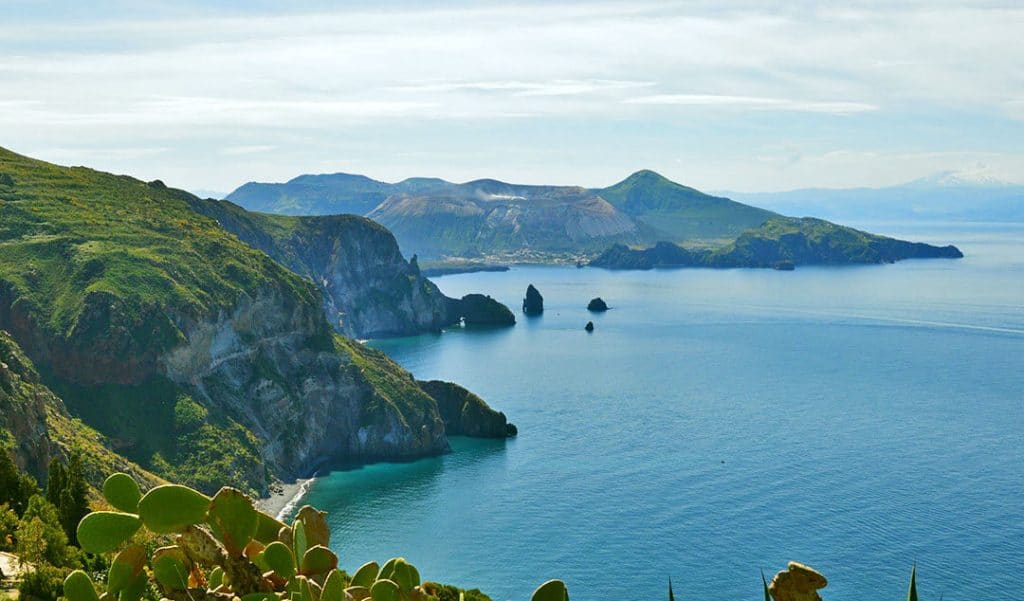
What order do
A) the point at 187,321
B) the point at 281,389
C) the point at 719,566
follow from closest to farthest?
the point at 719,566
the point at 187,321
the point at 281,389

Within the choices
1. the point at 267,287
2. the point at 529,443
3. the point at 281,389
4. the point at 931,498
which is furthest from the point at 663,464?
the point at 267,287

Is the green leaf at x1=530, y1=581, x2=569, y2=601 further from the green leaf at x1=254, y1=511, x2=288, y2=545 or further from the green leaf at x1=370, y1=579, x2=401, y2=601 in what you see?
the green leaf at x1=254, y1=511, x2=288, y2=545

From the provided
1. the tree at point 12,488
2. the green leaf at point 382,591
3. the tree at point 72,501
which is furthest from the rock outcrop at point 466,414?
the green leaf at point 382,591

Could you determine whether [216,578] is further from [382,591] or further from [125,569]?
[382,591]

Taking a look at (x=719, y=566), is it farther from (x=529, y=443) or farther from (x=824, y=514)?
(x=529, y=443)

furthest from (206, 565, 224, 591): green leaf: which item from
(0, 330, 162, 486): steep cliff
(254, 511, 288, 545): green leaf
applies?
(0, 330, 162, 486): steep cliff

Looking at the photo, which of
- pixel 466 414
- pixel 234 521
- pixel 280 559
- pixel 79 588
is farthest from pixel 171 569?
pixel 466 414
